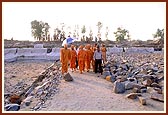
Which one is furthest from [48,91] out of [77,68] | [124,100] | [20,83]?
[20,83]

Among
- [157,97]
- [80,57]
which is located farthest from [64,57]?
[157,97]

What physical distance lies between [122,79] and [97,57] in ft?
7.64

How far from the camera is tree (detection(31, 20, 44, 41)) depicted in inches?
2320

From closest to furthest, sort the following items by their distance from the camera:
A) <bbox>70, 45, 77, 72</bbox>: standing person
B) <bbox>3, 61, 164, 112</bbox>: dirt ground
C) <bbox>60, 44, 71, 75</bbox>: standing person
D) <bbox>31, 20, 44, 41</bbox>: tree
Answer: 1. <bbox>3, 61, 164, 112</bbox>: dirt ground
2. <bbox>60, 44, 71, 75</bbox>: standing person
3. <bbox>70, 45, 77, 72</bbox>: standing person
4. <bbox>31, 20, 44, 41</bbox>: tree

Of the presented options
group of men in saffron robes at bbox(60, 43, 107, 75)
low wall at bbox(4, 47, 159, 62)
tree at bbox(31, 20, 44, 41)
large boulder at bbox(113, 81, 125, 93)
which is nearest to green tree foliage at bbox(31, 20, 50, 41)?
tree at bbox(31, 20, 44, 41)

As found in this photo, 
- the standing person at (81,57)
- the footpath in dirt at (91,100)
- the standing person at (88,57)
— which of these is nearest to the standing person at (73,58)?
the standing person at (81,57)

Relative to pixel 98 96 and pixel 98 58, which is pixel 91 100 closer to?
pixel 98 96

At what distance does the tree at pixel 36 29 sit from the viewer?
58.9m

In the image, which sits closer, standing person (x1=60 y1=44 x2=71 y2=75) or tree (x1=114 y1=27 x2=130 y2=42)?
standing person (x1=60 y1=44 x2=71 y2=75)

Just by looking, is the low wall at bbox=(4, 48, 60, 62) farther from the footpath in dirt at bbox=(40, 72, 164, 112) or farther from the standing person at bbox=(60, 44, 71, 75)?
the footpath in dirt at bbox=(40, 72, 164, 112)

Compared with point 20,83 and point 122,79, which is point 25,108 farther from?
point 20,83

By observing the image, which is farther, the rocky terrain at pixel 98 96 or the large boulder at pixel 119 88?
the large boulder at pixel 119 88

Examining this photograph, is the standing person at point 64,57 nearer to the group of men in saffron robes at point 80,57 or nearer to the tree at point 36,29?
the group of men in saffron robes at point 80,57

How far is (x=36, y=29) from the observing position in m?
59.2
